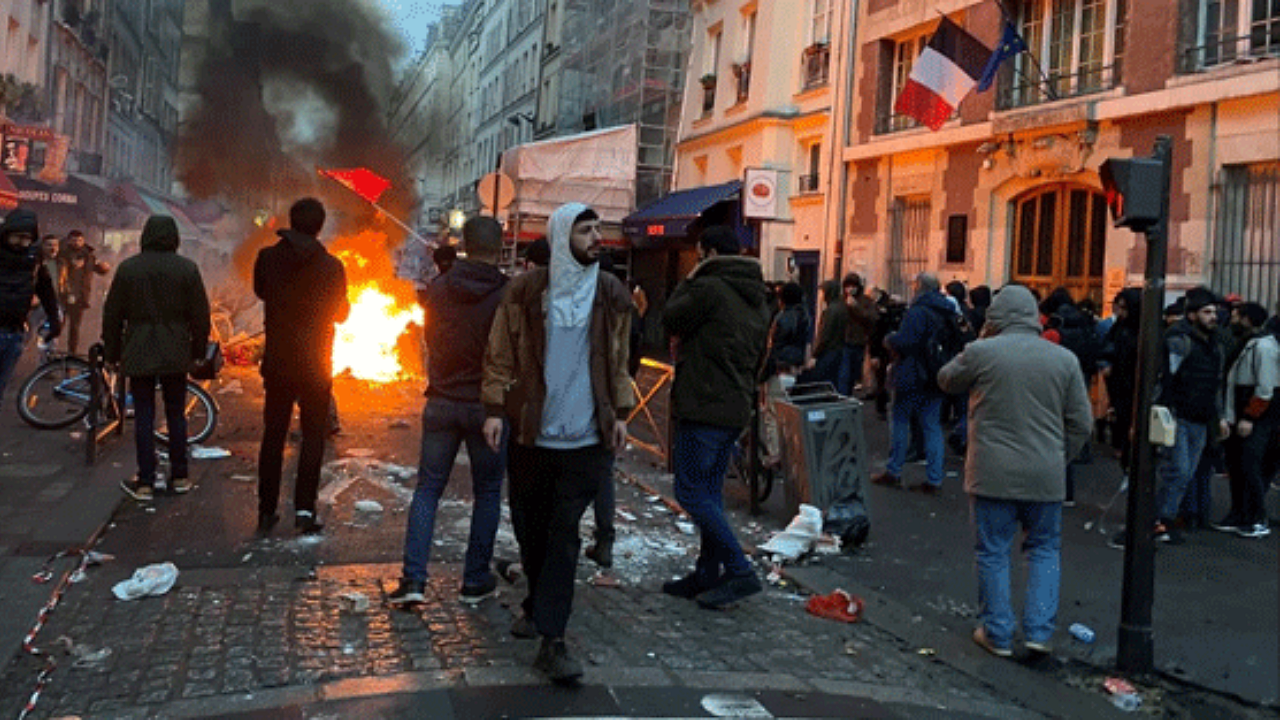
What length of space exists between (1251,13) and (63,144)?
21882 millimetres

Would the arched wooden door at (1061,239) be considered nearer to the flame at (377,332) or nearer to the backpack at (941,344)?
the backpack at (941,344)

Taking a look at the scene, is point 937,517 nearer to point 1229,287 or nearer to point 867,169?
point 1229,287

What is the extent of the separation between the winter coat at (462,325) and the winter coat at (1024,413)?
2.27 m

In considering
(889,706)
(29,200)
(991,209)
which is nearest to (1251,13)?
(991,209)

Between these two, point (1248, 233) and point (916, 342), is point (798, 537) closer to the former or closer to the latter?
point (916, 342)

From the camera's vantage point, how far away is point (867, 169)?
18.0 metres

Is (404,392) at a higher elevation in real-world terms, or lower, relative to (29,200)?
lower

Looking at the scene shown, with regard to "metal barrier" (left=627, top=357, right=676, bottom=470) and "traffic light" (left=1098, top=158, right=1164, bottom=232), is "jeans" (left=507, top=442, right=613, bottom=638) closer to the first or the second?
"traffic light" (left=1098, top=158, right=1164, bottom=232)

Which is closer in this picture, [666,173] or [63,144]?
[63,144]

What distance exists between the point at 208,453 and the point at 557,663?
5.42 meters

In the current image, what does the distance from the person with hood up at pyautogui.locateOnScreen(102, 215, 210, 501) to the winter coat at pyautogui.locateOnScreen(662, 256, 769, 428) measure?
129 inches

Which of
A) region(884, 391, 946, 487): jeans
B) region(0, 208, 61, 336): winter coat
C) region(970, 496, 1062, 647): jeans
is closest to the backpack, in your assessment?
region(884, 391, 946, 487): jeans

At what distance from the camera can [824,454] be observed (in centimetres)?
679

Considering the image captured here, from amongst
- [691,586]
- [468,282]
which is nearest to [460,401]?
[468,282]
